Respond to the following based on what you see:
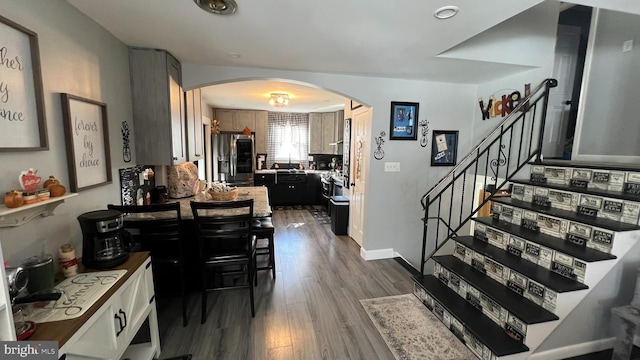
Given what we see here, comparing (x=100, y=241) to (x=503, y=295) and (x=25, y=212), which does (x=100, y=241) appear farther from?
(x=503, y=295)

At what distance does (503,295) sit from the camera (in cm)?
196

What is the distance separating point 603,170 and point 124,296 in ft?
11.6

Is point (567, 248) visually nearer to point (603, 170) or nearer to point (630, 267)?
point (630, 267)

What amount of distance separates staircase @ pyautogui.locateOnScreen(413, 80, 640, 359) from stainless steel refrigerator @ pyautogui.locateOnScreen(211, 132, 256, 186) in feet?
15.8

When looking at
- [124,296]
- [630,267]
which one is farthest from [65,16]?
[630,267]

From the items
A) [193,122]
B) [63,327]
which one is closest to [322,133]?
[193,122]

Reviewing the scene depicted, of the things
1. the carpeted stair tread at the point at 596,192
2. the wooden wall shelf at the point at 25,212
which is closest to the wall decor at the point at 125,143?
the wooden wall shelf at the point at 25,212

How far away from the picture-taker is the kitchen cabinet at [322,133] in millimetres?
6918

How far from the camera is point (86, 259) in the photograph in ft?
4.95

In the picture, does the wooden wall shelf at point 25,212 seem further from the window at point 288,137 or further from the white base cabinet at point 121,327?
the window at point 288,137

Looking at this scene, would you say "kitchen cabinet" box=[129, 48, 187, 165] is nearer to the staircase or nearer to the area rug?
the area rug

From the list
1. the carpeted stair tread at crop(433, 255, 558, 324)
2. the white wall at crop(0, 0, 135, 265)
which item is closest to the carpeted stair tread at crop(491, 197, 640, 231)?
the carpeted stair tread at crop(433, 255, 558, 324)

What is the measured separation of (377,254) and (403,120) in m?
1.88

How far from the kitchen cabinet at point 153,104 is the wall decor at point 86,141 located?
0.46 m
